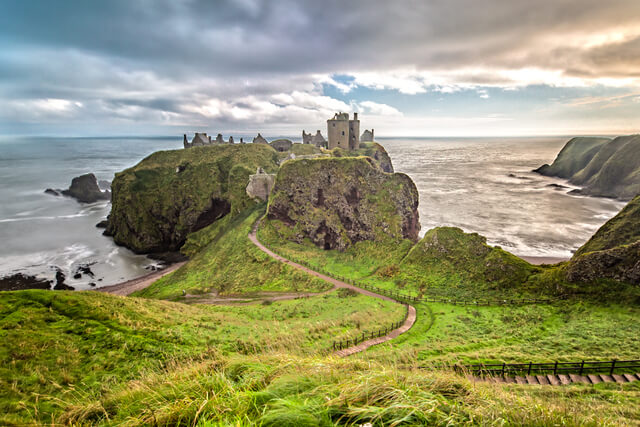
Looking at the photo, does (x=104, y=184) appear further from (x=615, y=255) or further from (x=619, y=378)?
(x=615, y=255)

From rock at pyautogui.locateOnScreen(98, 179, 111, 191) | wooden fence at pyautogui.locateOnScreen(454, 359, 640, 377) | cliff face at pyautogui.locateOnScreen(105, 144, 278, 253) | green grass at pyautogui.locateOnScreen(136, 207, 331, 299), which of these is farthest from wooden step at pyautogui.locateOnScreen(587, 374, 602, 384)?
rock at pyautogui.locateOnScreen(98, 179, 111, 191)

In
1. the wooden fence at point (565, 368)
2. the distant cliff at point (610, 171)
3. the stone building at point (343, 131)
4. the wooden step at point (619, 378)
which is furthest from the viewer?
the distant cliff at point (610, 171)

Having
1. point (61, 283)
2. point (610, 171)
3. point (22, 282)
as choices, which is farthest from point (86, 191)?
point (610, 171)

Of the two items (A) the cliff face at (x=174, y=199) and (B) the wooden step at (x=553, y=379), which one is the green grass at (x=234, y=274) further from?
(B) the wooden step at (x=553, y=379)

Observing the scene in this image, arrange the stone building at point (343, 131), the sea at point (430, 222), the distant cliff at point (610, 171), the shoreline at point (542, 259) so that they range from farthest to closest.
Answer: the distant cliff at point (610, 171) < the stone building at point (343, 131) < the sea at point (430, 222) < the shoreline at point (542, 259)

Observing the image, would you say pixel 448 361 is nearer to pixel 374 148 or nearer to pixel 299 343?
pixel 299 343

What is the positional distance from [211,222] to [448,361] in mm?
51700

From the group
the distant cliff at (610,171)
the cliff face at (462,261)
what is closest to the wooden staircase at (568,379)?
the cliff face at (462,261)

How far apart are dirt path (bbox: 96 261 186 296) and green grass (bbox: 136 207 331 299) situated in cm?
221

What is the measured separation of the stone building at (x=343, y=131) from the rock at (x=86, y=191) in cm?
7961

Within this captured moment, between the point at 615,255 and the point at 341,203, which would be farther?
the point at 341,203

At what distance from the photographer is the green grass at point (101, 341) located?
23.2 ft

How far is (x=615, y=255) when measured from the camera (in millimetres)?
18969

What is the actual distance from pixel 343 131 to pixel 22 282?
60.3 meters
